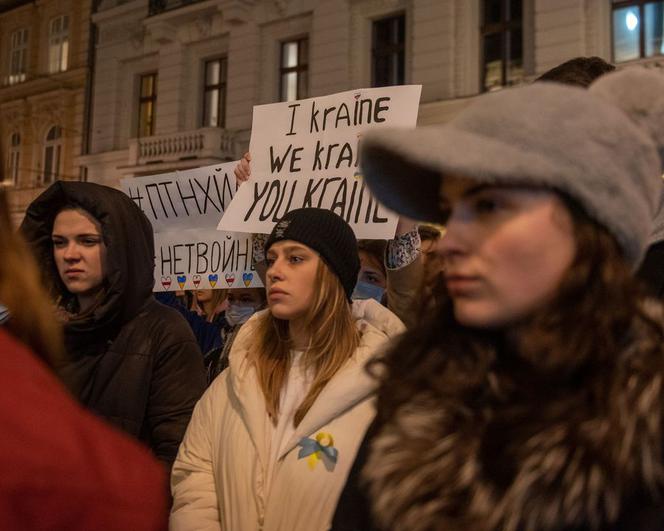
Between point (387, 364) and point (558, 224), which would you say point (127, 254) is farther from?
point (558, 224)

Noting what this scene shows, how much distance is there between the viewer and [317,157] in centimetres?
330

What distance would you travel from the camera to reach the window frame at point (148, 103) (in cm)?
1841

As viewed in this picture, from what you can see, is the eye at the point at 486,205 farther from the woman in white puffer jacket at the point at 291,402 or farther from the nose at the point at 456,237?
the woman in white puffer jacket at the point at 291,402

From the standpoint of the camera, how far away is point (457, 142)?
1.01 meters

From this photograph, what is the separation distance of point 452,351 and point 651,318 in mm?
295

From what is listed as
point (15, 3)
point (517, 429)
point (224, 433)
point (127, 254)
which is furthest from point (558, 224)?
point (15, 3)

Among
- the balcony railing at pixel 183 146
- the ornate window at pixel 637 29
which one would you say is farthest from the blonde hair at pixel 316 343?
the balcony railing at pixel 183 146

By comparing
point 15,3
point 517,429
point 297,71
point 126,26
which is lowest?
point 517,429

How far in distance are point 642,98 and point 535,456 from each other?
552 mm

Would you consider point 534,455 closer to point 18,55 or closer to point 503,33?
point 503,33

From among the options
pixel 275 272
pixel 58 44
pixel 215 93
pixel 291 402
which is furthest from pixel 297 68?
pixel 291 402

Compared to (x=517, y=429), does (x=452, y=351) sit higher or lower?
higher

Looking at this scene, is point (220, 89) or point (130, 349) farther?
point (220, 89)

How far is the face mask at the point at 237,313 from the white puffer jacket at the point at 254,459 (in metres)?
1.89
